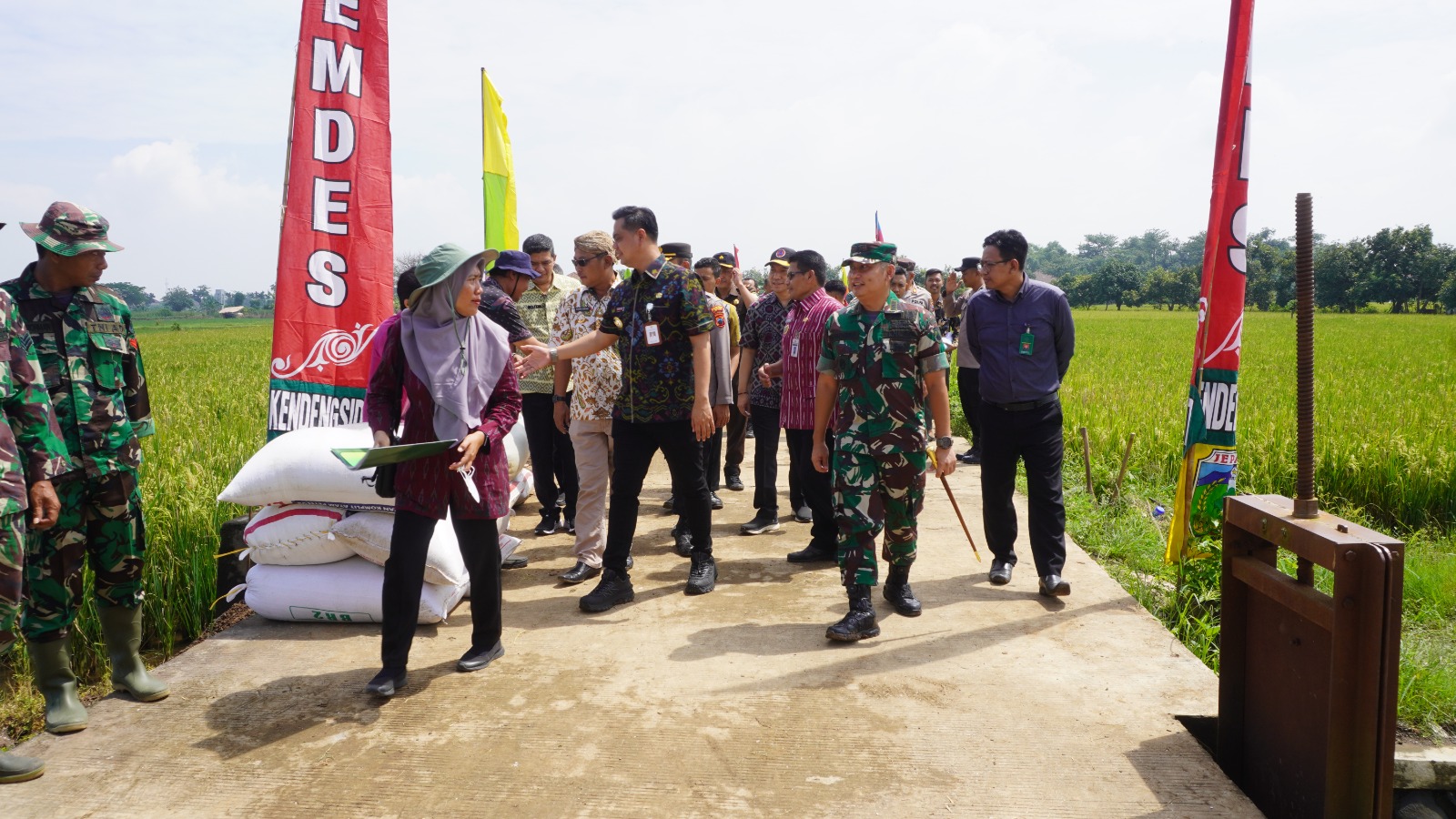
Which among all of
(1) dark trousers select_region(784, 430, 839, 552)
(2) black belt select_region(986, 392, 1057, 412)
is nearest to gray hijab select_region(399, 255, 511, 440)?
(1) dark trousers select_region(784, 430, 839, 552)

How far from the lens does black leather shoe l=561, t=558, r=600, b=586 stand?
16.2ft

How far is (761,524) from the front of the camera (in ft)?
20.1

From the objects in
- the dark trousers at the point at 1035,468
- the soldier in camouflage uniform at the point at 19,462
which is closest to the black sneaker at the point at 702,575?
the dark trousers at the point at 1035,468

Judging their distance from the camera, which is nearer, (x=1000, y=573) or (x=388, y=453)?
(x=388, y=453)

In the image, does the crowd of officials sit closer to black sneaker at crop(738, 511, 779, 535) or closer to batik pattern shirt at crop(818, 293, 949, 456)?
batik pattern shirt at crop(818, 293, 949, 456)

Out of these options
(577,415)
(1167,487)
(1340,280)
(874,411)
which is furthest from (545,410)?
(1340,280)

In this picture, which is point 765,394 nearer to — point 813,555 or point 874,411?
point 813,555

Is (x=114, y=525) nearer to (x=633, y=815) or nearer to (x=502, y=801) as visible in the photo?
(x=502, y=801)

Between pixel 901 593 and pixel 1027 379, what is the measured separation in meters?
1.25

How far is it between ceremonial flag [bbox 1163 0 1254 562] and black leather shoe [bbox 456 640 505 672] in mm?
3623

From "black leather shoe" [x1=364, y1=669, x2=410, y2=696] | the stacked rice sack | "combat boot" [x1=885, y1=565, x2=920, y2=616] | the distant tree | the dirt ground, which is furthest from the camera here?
the distant tree

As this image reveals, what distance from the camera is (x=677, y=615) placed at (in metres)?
4.46

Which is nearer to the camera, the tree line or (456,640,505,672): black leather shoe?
(456,640,505,672): black leather shoe

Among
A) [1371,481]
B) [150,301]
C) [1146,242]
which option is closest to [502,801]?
[1371,481]
